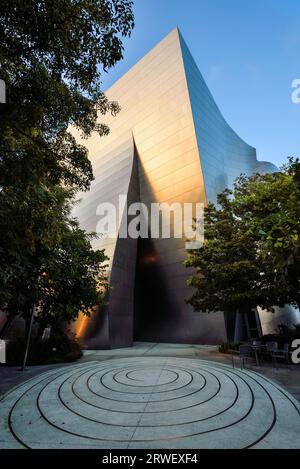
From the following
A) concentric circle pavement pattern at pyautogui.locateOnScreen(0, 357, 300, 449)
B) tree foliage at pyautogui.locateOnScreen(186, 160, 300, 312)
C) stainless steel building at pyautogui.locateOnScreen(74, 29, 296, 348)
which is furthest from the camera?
stainless steel building at pyautogui.locateOnScreen(74, 29, 296, 348)

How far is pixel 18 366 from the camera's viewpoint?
12.5m

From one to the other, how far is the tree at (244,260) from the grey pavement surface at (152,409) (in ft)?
10.7

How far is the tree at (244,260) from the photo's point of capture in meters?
10.1

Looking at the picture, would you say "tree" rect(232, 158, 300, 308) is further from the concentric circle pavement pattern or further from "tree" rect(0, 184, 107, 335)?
"tree" rect(0, 184, 107, 335)

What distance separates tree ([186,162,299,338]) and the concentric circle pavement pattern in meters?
4.02

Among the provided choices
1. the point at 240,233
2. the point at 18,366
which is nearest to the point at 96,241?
the point at 18,366

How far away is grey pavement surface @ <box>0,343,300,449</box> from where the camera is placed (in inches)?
181

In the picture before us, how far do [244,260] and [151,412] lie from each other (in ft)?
27.1

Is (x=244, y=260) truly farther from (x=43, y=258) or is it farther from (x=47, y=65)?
(x=47, y=65)

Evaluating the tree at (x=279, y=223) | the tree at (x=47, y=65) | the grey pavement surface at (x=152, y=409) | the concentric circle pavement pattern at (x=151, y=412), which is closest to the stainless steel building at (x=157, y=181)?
the tree at (x=279, y=223)

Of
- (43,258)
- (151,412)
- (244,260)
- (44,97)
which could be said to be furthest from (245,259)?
(44,97)

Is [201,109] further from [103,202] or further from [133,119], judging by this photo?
[103,202]

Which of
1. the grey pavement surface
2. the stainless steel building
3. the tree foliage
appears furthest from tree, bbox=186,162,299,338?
the stainless steel building

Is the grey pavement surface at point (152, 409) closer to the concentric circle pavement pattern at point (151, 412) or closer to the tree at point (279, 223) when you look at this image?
the concentric circle pavement pattern at point (151, 412)
